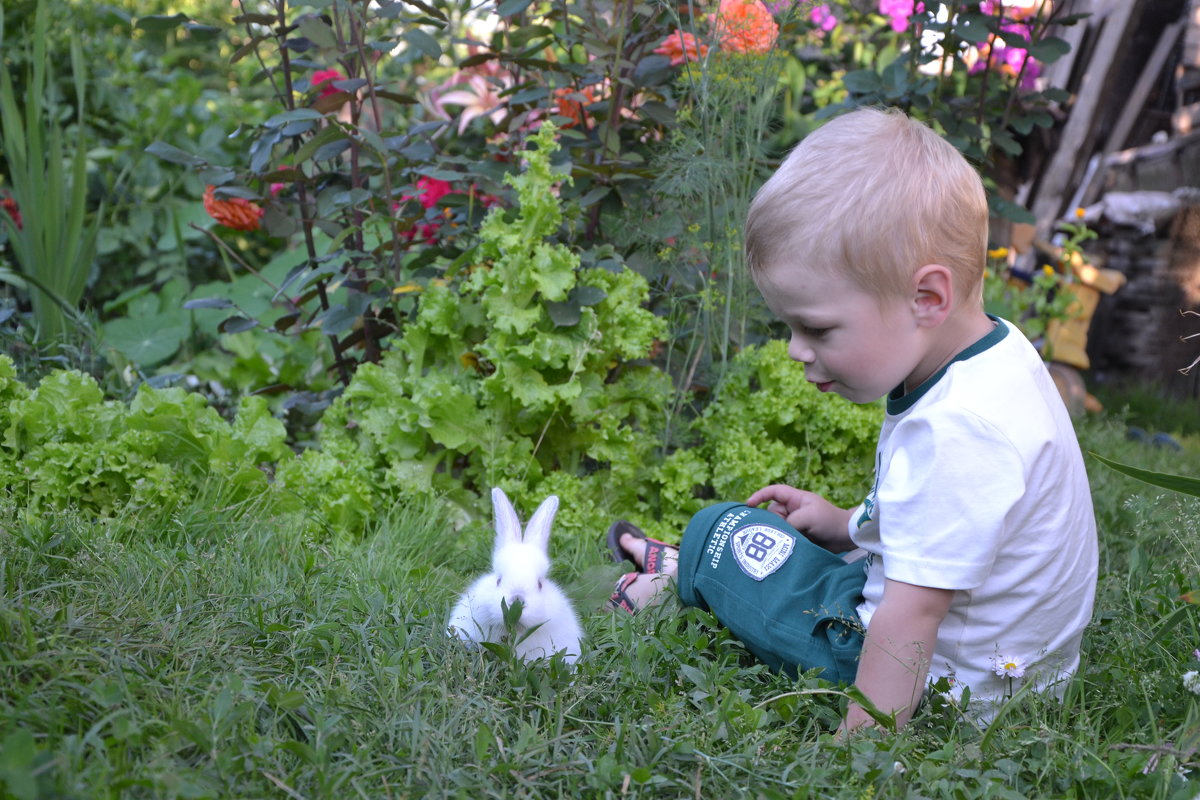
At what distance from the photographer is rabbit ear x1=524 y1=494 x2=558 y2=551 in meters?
2.19

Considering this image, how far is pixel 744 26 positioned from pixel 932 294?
132 cm

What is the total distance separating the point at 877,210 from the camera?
5.88 ft

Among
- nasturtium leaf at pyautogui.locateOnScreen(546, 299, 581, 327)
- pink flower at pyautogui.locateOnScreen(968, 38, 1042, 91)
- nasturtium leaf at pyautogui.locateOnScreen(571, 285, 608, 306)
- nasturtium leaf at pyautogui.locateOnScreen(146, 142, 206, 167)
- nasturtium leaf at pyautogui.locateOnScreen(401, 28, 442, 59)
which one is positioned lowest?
nasturtium leaf at pyautogui.locateOnScreen(546, 299, 581, 327)

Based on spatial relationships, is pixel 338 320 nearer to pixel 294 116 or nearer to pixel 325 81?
pixel 294 116

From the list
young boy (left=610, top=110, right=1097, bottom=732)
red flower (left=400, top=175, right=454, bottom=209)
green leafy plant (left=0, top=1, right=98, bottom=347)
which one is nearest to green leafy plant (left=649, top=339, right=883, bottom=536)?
young boy (left=610, top=110, right=1097, bottom=732)

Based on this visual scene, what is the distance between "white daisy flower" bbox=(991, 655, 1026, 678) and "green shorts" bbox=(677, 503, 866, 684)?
0.85 feet

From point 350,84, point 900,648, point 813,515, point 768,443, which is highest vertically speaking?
point 350,84

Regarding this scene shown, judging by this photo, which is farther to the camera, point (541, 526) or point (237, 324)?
point (237, 324)

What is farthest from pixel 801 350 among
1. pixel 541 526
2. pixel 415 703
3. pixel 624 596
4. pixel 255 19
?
pixel 255 19

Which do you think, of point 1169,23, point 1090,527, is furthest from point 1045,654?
point 1169,23

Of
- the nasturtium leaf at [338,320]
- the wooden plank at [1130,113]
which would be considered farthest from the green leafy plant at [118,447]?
the wooden plank at [1130,113]

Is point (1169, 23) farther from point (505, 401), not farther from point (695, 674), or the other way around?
point (695, 674)

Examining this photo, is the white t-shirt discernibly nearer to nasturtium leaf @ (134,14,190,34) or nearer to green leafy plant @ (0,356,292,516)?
green leafy plant @ (0,356,292,516)

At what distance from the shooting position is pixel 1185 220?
5.05 m
